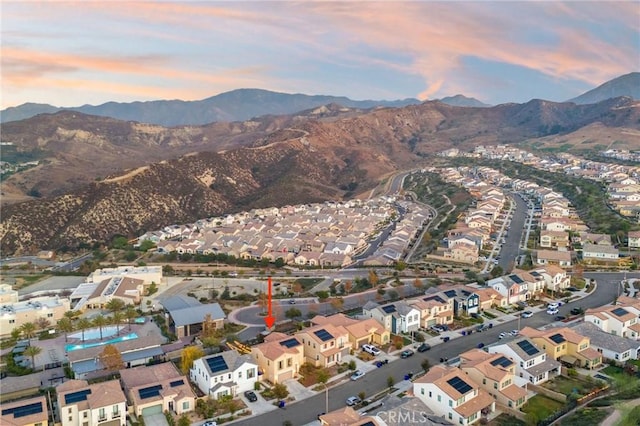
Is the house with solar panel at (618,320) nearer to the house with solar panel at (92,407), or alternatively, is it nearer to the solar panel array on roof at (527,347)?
the solar panel array on roof at (527,347)

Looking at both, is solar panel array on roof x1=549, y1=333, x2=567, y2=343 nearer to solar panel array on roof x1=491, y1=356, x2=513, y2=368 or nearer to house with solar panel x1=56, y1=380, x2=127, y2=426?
solar panel array on roof x1=491, y1=356, x2=513, y2=368

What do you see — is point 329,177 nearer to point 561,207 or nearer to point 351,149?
point 351,149

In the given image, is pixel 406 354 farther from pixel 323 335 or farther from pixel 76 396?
pixel 76 396

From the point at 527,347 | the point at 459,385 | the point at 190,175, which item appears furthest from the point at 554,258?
the point at 190,175

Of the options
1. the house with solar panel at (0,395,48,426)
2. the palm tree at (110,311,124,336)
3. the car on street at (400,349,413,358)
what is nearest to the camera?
the house with solar panel at (0,395,48,426)

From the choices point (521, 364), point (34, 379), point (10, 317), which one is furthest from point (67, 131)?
point (521, 364)

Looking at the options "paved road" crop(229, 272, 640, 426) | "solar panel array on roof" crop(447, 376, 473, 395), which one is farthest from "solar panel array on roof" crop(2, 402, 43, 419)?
"solar panel array on roof" crop(447, 376, 473, 395)
